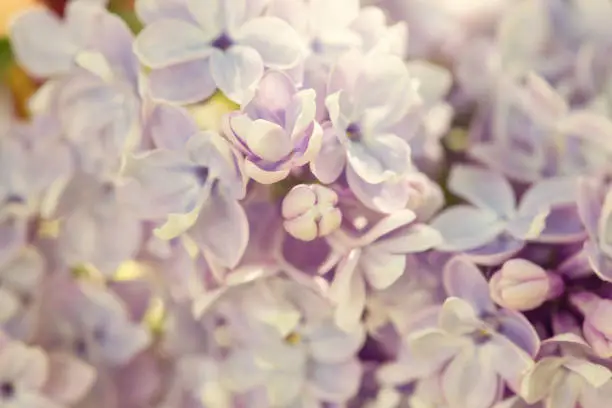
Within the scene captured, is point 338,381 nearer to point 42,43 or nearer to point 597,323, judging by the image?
point 597,323

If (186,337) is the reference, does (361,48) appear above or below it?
above

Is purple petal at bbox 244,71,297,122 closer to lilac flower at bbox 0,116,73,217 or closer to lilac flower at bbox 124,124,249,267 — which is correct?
lilac flower at bbox 124,124,249,267

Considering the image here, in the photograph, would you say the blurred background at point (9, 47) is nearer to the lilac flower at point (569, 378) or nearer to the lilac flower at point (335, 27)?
the lilac flower at point (335, 27)

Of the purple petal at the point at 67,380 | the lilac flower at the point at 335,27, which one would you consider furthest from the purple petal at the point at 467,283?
the purple petal at the point at 67,380

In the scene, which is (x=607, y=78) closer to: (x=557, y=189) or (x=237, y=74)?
(x=557, y=189)

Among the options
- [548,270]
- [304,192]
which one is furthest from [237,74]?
[548,270]

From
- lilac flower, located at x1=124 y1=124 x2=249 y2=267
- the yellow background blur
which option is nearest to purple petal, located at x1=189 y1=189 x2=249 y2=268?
lilac flower, located at x1=124 y1=124 x2=249 y2=267

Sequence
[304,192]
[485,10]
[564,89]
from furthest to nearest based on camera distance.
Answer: [485,10], [564,89], [304,192]
